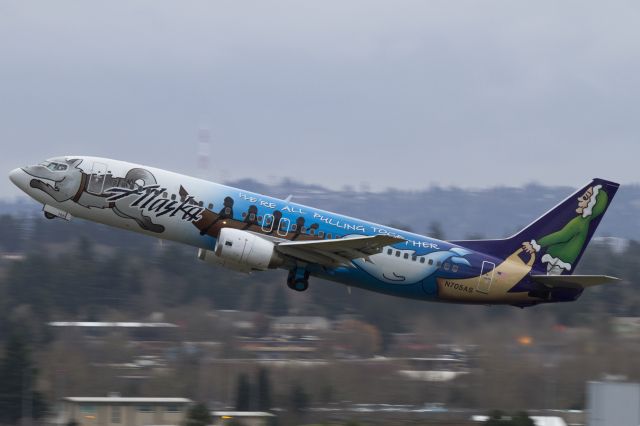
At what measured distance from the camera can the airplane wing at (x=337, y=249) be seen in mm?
39344

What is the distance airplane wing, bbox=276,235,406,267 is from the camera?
129ft

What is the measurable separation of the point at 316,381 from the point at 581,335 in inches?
650

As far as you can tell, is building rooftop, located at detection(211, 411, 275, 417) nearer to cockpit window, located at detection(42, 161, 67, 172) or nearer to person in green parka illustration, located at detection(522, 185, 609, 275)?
person in green parka illustration, located at detection(522, 185, 609, 275)

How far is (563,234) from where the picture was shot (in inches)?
1779

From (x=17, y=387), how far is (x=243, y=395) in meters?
14.4

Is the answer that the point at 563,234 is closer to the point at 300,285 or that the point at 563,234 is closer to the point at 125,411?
the point at 300,285

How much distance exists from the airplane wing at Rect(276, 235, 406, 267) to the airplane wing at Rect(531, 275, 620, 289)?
275 inches

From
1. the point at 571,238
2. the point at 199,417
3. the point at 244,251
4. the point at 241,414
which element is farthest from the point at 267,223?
the point at 241,414

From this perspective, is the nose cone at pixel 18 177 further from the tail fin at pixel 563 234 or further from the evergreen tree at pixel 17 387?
the evergreen tree at pixel 17 387

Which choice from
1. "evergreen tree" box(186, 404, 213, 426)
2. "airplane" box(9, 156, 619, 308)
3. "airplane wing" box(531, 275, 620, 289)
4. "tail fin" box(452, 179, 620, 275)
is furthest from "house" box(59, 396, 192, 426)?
"airplane wing" box(531, 275, 620, 289)

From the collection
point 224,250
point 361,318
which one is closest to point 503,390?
point 361,318

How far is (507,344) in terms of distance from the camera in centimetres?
6600

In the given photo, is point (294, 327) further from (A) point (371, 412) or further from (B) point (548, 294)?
(B) point (548, 294)

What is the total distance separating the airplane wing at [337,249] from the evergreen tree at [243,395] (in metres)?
30.8
